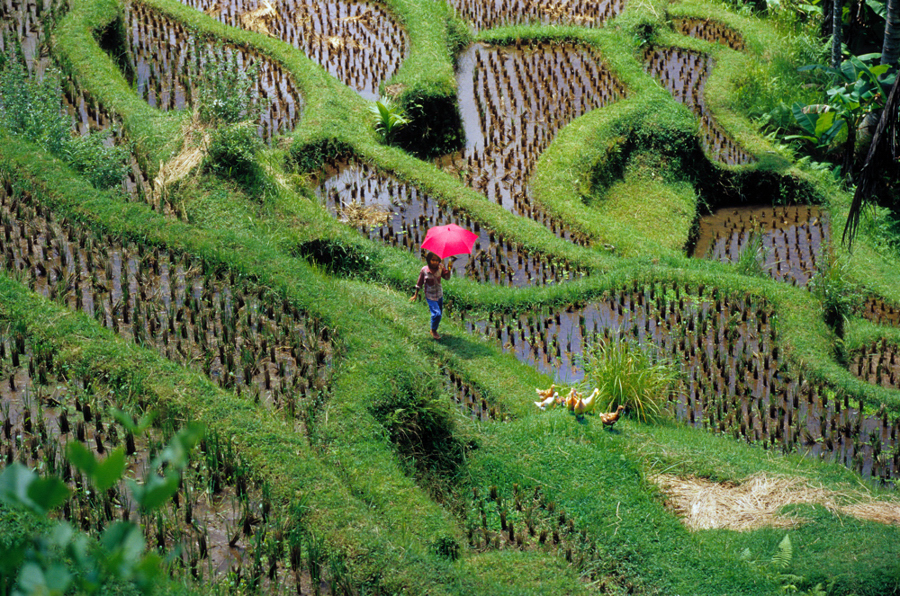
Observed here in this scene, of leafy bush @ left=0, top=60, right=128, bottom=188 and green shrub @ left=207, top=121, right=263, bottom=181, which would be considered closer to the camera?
leafy bush @ left=0, top=60, right=128, bottom=188

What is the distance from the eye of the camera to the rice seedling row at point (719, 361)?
8148 mm

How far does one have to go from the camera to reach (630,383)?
26.5 ft

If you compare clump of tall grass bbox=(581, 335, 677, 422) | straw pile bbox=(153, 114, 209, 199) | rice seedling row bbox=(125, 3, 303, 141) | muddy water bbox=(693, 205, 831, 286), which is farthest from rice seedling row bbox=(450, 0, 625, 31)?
clump of tall grass bbox=(581, 335, 677, 422)

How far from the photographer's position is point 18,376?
680 centimetres

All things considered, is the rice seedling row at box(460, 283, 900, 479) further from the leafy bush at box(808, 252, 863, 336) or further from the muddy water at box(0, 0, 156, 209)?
the muddy water at box(0, 0, 156, 209)

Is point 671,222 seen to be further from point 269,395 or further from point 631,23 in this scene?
point 269,395

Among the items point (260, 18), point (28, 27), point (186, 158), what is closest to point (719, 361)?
point (186, 158)

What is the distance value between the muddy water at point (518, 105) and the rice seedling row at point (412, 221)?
37.2 inches

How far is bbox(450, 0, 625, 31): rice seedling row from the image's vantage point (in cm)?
1698

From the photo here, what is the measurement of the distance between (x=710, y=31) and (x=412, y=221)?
9372 millimetres

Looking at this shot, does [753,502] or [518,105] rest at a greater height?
[518,105]

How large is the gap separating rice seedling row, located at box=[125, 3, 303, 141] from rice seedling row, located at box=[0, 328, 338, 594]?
6070mm

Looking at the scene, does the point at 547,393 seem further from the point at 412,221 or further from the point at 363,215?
the point at 363,215

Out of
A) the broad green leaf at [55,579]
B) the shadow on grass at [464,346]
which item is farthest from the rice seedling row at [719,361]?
the broad green leaf at [55,579]
